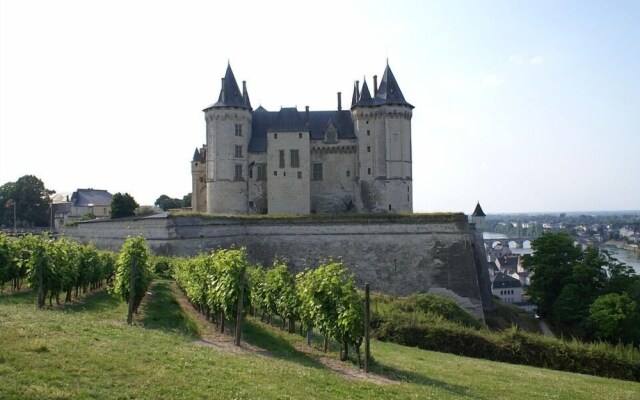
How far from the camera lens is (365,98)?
43.0m

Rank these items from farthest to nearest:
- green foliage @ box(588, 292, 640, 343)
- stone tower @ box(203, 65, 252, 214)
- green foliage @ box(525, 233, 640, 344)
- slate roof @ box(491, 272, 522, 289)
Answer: slate roof @ box(491, 272, 522, 289) < stone tower @ box(203, 65, 252, 214) < green foliage @ box(525, 233, 640, 344) < green foliage @ box(588, 292, 640, 343)

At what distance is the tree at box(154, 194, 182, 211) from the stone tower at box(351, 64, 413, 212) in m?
38.2

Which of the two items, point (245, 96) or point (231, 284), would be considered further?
point (245, 96)

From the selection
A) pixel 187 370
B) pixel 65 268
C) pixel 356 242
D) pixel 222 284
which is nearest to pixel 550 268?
pixel 356 242

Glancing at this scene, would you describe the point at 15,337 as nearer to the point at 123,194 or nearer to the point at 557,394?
the point at 557,394

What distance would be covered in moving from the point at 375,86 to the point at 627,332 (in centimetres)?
2470

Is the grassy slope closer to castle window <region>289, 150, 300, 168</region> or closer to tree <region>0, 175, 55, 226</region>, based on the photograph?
castle window <region>289, 150, 300, 168</region>

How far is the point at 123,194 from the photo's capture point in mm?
41219

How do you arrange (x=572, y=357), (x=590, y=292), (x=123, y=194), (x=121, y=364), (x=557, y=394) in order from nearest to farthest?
(x=121, y=364)
(x=557, y=394)
(x=572, y=357)
(x=590, y=292)
(x=123, y=194)

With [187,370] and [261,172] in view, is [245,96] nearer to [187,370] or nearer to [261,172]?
[261,172]

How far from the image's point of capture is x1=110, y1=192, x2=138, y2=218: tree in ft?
131

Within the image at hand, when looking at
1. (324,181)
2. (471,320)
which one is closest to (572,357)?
(471,320)

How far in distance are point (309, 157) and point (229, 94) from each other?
806 cm

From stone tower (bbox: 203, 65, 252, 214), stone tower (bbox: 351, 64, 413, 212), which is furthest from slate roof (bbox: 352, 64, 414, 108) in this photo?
stone tower (bbox: 203, 65, 252, 214)
